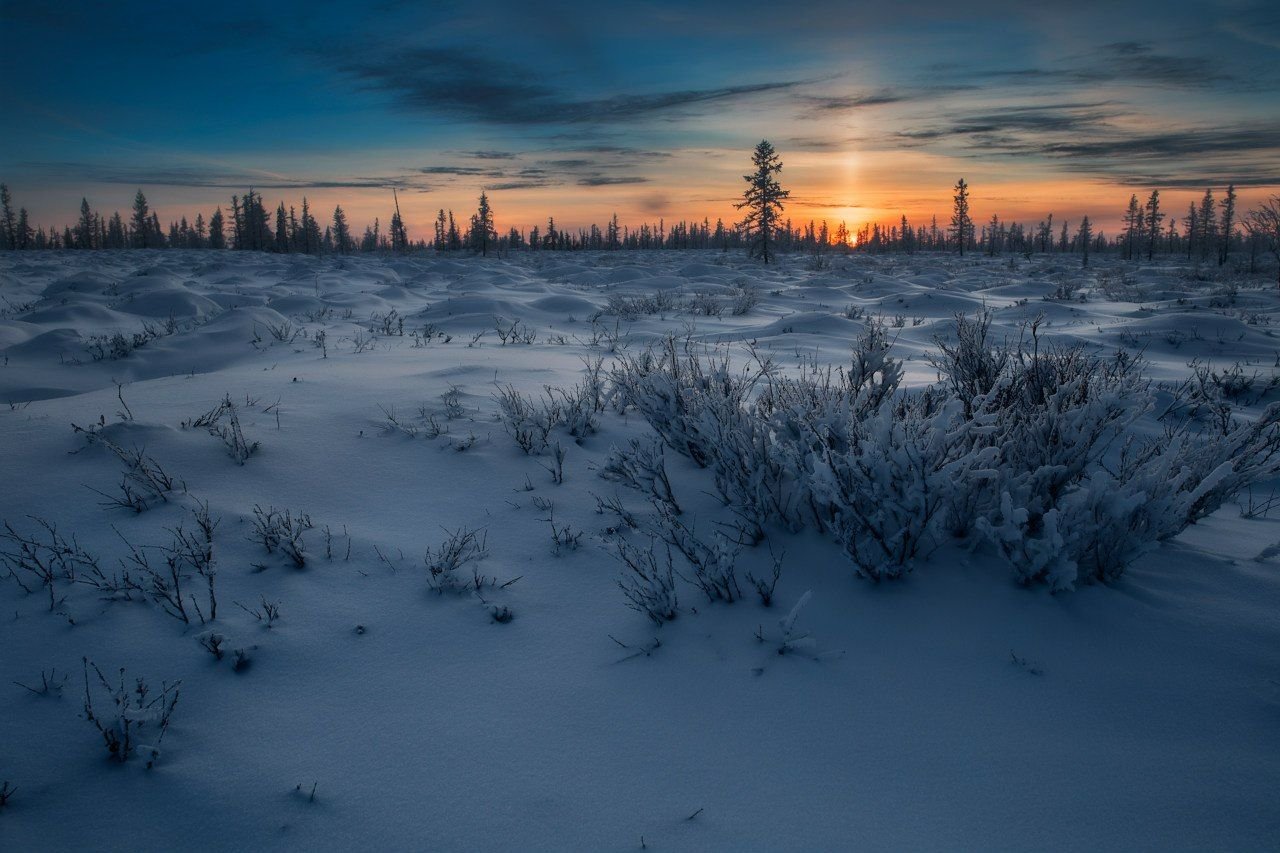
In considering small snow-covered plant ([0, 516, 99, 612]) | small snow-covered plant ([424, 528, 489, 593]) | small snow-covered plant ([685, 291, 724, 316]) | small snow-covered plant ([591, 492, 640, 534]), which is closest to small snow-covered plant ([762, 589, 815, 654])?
small snow-covered plant ([591, 492, 640, 534])

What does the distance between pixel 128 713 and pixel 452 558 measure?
114 cm

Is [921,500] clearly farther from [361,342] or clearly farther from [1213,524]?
[361,342]

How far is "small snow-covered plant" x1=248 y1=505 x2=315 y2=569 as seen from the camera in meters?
2.69

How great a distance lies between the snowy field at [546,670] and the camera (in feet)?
5.53

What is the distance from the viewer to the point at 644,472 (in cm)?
325

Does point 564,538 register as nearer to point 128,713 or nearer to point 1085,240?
point 128,713

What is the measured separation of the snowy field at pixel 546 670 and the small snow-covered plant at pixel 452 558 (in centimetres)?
2

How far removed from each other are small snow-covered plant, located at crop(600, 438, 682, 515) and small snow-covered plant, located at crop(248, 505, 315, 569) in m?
1.52

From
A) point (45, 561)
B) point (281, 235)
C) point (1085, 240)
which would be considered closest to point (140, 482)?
point (45, 561)

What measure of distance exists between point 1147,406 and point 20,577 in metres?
4.74

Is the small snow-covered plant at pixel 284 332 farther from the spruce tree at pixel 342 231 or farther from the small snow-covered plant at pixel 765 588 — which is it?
the spruce tree at pixel 342 231

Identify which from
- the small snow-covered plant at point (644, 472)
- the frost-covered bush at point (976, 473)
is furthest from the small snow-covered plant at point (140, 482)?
the frost-covered bush at point (976, 473)

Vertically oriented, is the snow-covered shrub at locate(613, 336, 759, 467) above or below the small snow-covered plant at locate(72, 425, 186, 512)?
above

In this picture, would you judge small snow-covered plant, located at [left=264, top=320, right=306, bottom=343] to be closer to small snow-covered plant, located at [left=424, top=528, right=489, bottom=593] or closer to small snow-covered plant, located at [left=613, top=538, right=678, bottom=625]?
small snow-covered plant, located at [left=424, top=528, right=489, bottom=593]
